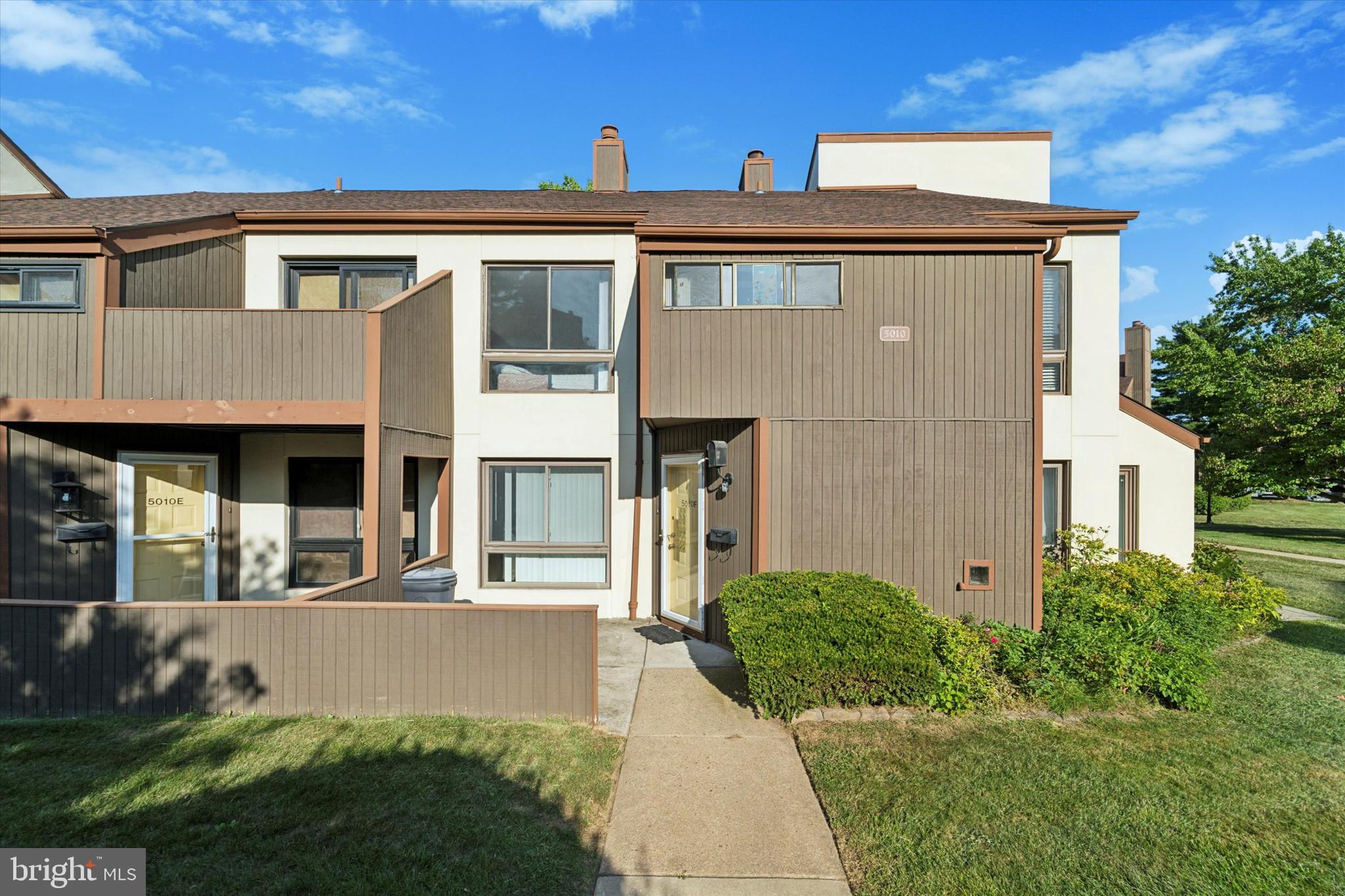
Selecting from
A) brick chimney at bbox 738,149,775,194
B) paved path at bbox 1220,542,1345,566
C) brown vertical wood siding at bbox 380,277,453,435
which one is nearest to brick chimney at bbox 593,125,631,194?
brick chimney at bbox 738,149,775,194

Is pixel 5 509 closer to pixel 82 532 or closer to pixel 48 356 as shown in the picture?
pixel 82 532

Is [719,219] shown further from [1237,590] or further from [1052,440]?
[1237,590]

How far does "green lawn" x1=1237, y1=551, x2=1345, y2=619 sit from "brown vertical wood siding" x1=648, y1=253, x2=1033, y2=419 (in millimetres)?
7403

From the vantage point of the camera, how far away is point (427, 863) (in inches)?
138

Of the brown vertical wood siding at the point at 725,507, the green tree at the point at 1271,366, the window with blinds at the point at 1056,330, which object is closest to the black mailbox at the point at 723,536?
the brown vertical wood siding at the point at 725,507

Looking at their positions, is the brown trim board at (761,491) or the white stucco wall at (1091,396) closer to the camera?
the brown trim board at (761,491)

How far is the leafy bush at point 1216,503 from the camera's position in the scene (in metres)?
26.4

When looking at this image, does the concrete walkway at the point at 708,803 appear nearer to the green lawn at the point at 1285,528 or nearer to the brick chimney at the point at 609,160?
the brick chimney at the point at 609,160

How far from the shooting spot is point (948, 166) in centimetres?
1270

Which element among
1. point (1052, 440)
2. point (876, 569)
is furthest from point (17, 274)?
point (1052, 440)

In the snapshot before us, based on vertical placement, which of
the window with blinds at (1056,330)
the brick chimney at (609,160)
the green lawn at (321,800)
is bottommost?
the green lawn at (321,800)

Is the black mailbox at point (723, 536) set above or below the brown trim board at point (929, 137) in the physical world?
below

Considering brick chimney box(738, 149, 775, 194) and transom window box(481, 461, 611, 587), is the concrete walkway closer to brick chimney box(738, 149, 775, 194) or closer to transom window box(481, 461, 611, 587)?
transom window box(481, 461, 611, 587)

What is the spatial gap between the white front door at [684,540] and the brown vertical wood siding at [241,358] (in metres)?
4.11
